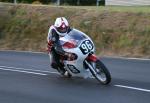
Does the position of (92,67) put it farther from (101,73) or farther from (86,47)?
(86,47)

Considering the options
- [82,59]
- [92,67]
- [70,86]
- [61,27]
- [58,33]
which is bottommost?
[70,86]

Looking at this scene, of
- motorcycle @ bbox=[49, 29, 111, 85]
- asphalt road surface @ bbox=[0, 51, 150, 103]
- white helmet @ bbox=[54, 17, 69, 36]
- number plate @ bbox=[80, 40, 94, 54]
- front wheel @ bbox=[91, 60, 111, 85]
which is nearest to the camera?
asphalt road surface @ bbox=[0, 51, 150, 103]

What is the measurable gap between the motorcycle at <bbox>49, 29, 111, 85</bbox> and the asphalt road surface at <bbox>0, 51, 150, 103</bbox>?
0.24 metres

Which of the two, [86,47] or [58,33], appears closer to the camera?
[86,47]

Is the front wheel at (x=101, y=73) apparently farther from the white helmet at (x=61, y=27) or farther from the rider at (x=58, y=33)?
the white helmet at (x=61, y=27)

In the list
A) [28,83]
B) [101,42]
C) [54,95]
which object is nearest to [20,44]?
[101,42]

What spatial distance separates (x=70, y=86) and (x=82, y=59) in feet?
2.31

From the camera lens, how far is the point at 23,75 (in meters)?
16.3

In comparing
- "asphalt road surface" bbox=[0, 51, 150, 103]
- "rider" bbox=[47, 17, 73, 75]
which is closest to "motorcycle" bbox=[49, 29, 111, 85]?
"rider" bbox=[47, 17, 73, 75]

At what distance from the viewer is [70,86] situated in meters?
14.0

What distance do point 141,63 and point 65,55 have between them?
4.79m

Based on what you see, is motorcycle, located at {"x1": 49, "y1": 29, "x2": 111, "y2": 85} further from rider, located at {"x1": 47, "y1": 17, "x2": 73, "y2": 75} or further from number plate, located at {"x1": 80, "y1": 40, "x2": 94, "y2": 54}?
rider, located at {"x1": 47, "y1": 17, "x2": 73, "y2": 75}

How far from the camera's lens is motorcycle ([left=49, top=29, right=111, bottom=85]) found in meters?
13.8

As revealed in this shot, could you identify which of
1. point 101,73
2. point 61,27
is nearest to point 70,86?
point 101,73
